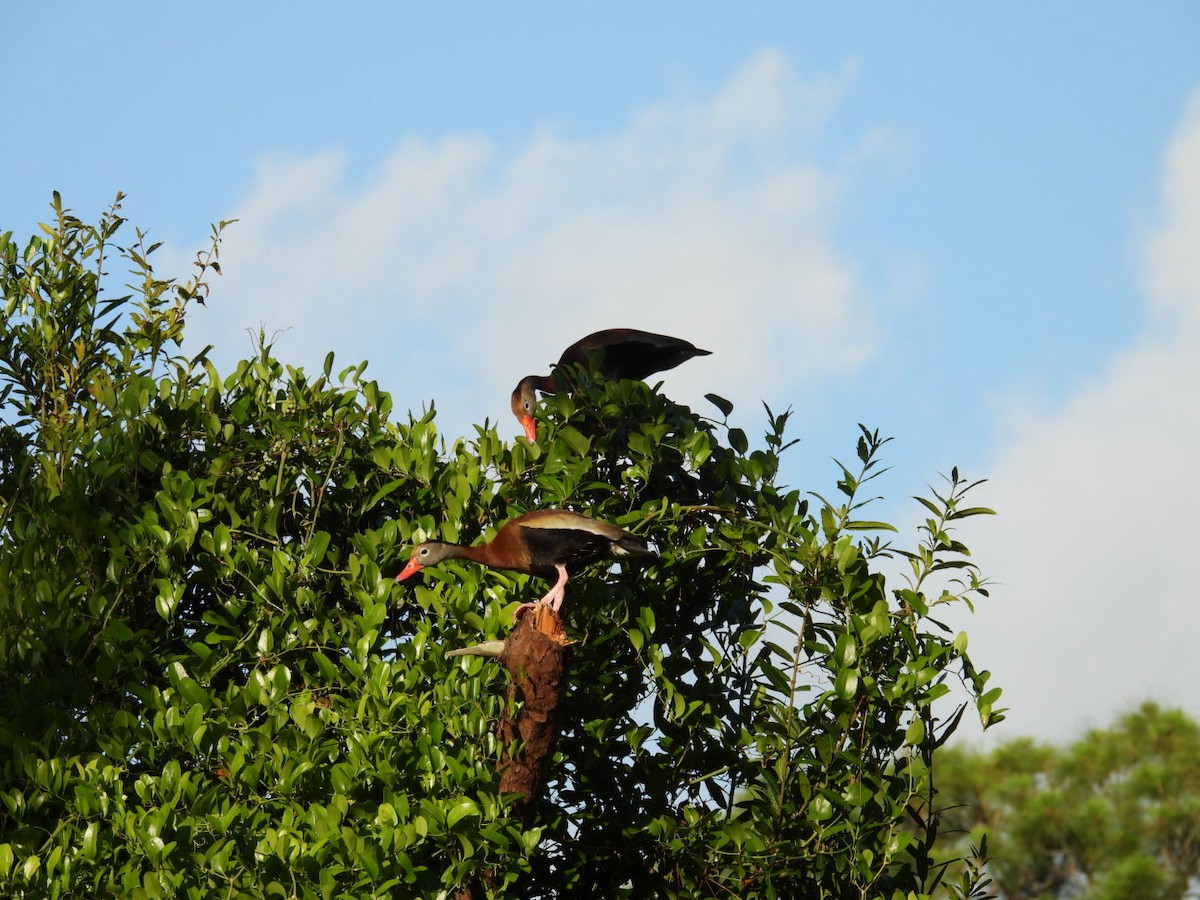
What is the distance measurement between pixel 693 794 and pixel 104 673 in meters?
2.35

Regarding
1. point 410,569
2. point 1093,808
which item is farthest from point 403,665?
point 1093,808

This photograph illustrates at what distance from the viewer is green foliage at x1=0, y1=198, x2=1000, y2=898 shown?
185 inches

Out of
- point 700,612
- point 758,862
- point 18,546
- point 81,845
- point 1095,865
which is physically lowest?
point 81,845

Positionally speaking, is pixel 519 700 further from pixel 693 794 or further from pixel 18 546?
pixel 18 546

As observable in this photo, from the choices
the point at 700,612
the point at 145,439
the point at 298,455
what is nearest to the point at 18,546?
the point at 145,439

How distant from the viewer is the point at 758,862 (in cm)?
512

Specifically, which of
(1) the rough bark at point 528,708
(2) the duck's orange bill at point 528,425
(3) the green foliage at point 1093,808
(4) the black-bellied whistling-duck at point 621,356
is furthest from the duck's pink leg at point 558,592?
(3) the green foliage at point 1093,808

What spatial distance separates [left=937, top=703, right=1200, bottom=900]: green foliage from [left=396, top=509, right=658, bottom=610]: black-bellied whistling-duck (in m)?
11.4

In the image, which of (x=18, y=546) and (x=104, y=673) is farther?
(x=18, y=546)

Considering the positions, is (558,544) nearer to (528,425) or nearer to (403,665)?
(403,665)

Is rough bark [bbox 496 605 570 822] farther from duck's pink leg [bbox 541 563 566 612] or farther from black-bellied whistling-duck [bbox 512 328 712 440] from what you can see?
black-bellied whistling-duck [bbox 512 328 712 440]

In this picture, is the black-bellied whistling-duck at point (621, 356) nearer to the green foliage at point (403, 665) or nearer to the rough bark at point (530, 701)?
the green foliage at point (403, 665)

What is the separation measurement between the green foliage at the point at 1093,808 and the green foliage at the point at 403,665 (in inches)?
424

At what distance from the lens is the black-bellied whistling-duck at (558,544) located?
16.4ft
